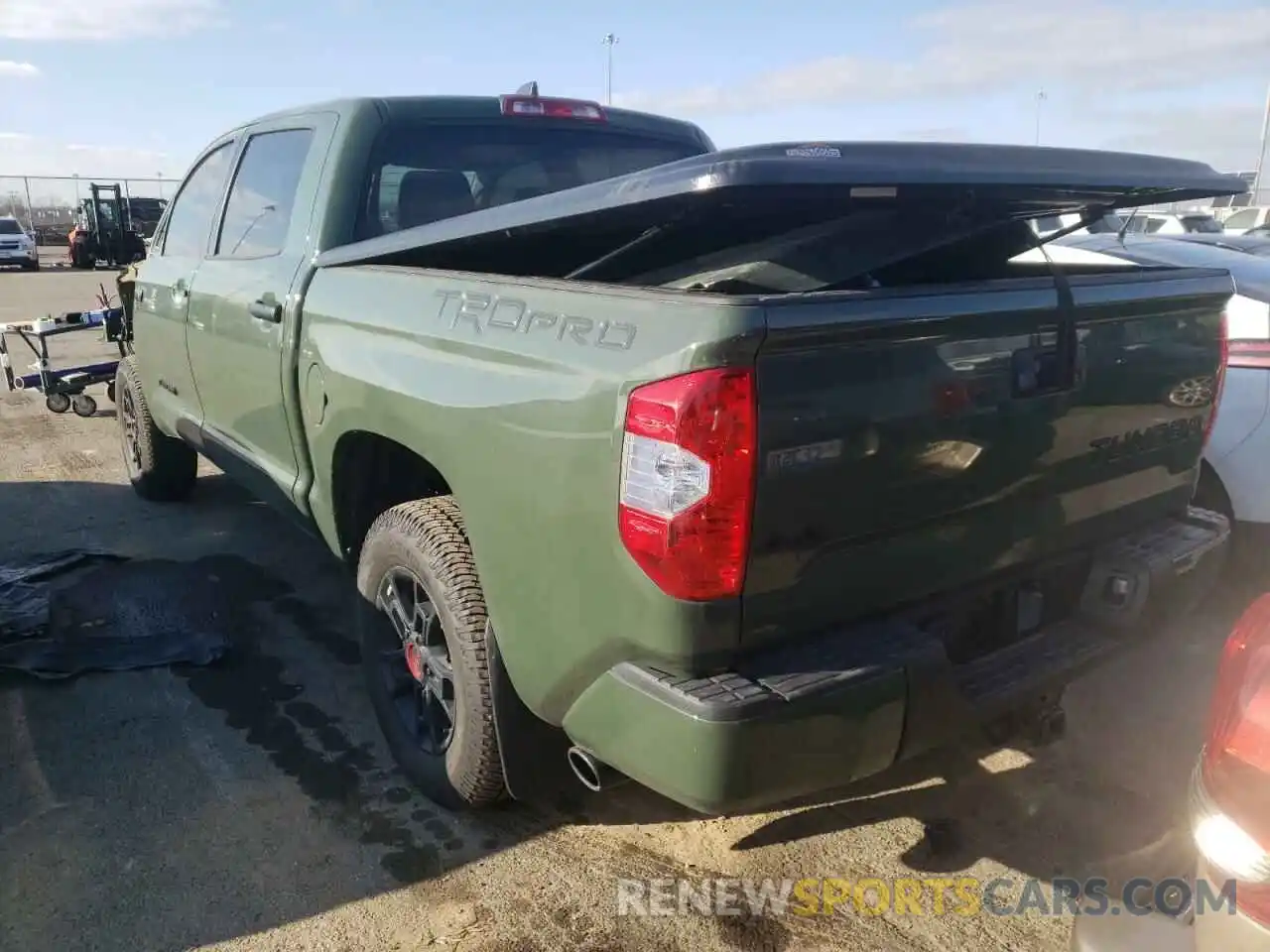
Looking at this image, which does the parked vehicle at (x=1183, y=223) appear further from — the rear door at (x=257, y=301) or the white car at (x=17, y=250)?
the white car at (x=17, y=250)

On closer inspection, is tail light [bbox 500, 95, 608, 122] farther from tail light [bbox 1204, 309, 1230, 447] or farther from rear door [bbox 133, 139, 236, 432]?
tail light [bbox 1204, 309, 1230, 447]

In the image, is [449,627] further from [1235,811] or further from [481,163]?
[481,163]

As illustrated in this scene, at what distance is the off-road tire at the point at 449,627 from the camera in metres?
2.57

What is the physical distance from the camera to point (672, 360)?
6.21ft

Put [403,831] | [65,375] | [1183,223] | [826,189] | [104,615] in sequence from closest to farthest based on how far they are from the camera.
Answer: [826,189], [403,831], [104,615], [65,375], [1183,223]

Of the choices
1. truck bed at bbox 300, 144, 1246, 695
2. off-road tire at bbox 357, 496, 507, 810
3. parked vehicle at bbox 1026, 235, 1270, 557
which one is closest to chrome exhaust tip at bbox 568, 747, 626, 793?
truck bed at bbox 300, 144, 1246, 695

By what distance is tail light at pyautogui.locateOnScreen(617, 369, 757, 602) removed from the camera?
6.14 ft

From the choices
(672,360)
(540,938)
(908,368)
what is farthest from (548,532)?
(540,938)

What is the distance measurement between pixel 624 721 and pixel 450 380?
0.94m

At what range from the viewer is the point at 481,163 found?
380 centimetres

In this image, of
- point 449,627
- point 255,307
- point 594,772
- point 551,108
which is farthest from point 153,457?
point 594,772

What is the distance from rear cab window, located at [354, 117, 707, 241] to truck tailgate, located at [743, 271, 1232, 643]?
201 centimetres

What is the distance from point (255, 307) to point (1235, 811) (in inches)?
128

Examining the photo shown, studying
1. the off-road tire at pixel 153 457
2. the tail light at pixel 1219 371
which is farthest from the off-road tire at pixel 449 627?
the off-road tire at pixel 153 457
